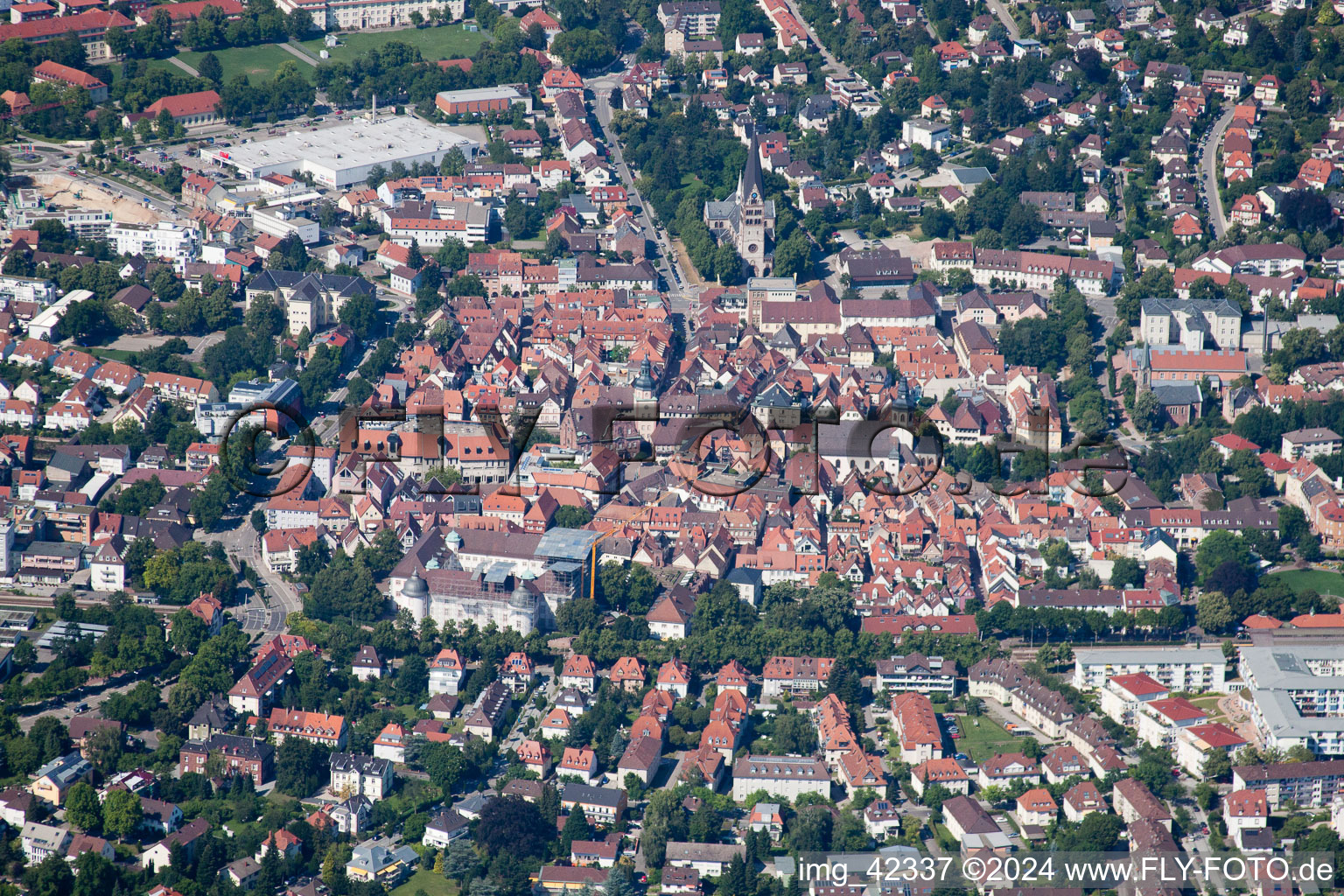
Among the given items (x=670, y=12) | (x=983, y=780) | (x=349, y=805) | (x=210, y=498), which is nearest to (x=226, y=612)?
(x=210, y=498)

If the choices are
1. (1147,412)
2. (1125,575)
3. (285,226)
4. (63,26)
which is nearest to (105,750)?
(1125,575)

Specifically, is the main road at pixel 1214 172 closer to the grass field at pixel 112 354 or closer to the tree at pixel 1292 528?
the tree at pixel 1292 528

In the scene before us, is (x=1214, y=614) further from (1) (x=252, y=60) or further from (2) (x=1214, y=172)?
(1) (x=252, y=60)

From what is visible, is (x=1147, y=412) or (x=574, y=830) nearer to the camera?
(x=574, y=830)


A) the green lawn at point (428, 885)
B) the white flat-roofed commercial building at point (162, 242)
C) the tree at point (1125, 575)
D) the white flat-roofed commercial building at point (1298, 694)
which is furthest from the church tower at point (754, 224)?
the green lawn at point (428, 885)

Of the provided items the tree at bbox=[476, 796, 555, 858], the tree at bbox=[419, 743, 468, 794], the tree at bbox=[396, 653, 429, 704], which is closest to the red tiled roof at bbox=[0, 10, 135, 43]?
the tree at bbox=[396, 653, 429, 704]
